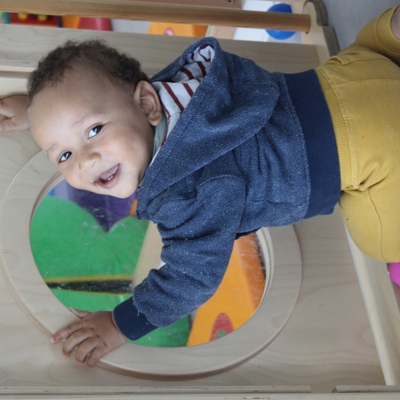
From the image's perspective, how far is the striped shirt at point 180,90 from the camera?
2.62 feet

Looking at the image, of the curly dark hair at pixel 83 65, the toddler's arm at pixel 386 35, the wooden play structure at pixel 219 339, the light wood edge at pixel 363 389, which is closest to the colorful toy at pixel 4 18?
the wooden play structure at pixel 219 339

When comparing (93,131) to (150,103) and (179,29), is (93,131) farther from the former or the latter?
(179,29)

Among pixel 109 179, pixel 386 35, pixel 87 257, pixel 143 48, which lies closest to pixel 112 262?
pixel 87 257

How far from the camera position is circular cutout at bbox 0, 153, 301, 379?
2.76 ft

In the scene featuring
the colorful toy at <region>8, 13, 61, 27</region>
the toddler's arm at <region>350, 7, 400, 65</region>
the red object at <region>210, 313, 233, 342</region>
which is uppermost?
the toddler's arm at <region>350, 7, 400, 65</region>

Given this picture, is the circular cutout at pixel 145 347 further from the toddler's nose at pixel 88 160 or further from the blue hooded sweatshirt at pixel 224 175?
the toddler's nose at pixel 88 160

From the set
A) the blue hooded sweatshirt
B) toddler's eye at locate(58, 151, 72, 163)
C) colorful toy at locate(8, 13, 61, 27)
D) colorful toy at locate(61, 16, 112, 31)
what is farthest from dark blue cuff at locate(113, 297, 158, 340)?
colorful toy at locate(8, 13, 61, 27)

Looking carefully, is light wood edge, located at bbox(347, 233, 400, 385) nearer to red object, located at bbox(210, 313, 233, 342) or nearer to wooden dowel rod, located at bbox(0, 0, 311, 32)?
red object, located at bbox(210, 313, 233, 342)

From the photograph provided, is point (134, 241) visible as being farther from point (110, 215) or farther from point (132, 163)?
point (132, 163)

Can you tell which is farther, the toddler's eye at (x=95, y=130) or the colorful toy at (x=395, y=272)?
the colorful toy at (x=395, y=272)

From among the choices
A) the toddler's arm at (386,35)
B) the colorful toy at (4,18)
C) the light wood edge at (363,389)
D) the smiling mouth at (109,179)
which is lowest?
the colorful toy at (4,18)

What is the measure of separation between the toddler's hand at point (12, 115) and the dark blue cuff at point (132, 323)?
0.37m

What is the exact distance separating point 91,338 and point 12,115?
0.40 m

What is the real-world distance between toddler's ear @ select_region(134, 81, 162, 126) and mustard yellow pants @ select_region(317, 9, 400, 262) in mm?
225
